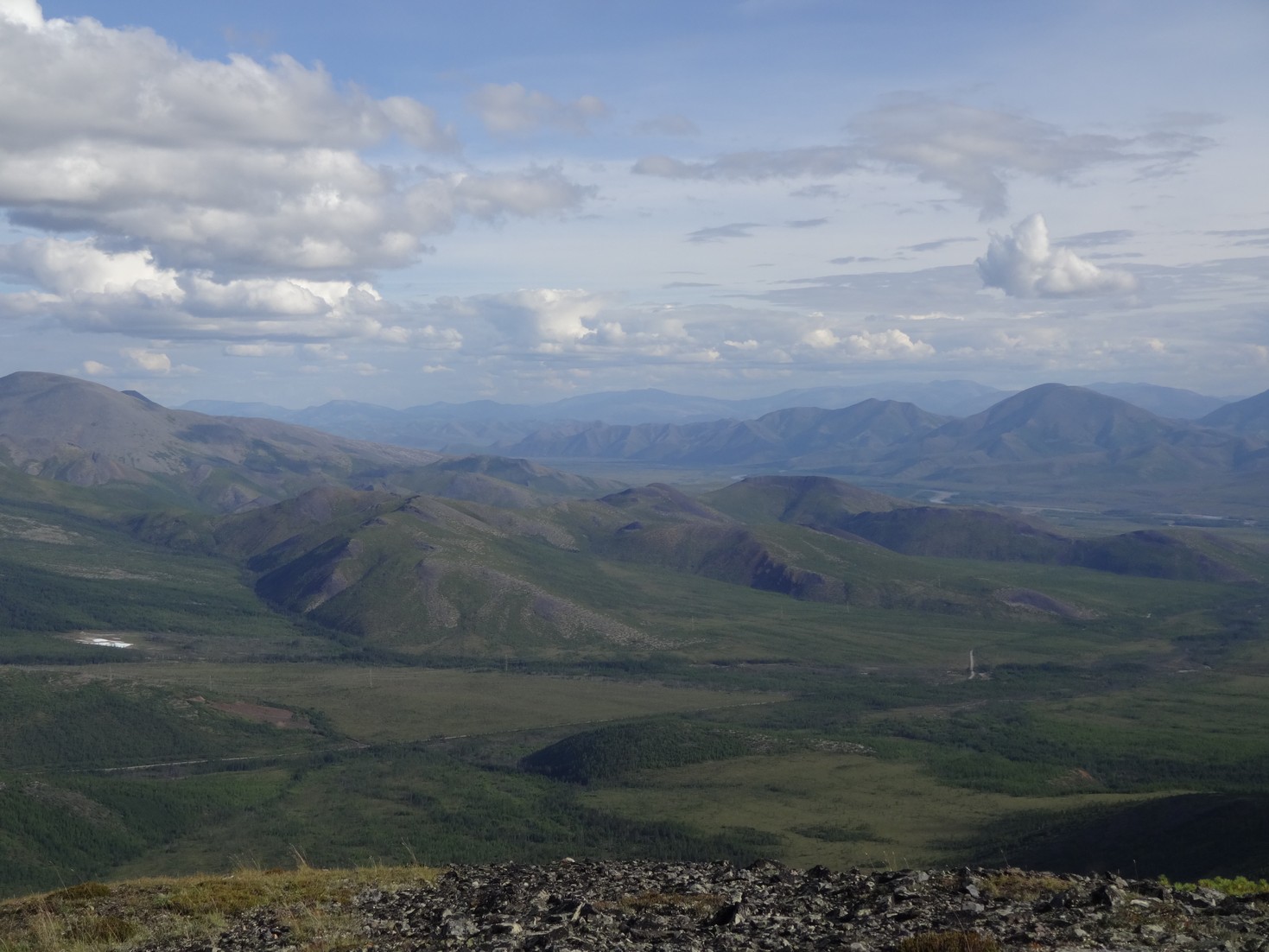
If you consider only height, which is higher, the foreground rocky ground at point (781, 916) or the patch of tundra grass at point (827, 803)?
the foreground rocky ground at point (781, 916)

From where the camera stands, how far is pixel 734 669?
185 m

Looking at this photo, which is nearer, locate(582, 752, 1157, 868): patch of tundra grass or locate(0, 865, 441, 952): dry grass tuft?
locate(0, 865, 441, 952): dry grass tuft

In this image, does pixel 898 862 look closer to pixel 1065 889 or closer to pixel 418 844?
pixel 418 844

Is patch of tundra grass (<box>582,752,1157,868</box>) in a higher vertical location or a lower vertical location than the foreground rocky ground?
lower

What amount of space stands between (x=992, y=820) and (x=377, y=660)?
129458 mm

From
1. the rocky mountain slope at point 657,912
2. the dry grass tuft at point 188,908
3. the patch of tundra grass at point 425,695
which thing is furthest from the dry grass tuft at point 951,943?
the patch of tundra grass at point 425,695

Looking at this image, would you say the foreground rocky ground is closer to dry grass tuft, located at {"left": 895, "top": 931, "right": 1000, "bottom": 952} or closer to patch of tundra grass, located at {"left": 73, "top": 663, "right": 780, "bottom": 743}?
dry grass tuft, located at {"left": 895, "top": 931, "right": 1000, "bottom": 952}

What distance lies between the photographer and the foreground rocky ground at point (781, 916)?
21453 millimetres

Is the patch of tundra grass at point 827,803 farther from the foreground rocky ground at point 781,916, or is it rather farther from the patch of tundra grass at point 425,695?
the foreground rocky ground at point 781,916

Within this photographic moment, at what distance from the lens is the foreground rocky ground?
21.5 meters

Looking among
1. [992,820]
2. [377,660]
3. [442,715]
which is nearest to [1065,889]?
[992,820]

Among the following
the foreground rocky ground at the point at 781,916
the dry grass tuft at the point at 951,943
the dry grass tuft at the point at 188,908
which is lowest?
the dry grass tuft at the point at 188,908

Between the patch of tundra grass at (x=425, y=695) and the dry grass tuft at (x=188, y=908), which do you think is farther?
the patch of tundra grass at (x=425, y=695)

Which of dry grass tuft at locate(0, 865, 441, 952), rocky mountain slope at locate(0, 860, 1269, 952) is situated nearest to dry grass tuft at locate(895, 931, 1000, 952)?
rocky mountain slope at locate(0, 860, 1269, 952)
